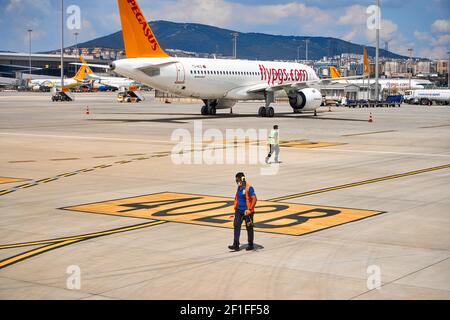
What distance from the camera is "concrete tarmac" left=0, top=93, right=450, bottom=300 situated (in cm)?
1360

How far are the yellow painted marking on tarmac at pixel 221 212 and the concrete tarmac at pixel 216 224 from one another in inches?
2.0

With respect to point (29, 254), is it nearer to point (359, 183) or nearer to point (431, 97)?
point (359, 183)

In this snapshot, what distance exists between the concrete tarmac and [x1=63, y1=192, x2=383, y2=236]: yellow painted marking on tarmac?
5 centimetres

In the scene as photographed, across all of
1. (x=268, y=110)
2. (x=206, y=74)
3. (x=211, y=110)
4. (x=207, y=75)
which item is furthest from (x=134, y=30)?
(x=268, y=110)

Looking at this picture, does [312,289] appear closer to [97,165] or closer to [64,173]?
[64,173]

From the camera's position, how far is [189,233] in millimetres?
18250

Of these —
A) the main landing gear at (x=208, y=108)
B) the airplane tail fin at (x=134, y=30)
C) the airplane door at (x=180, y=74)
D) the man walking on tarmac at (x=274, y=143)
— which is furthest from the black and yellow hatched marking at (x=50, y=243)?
the main landing gear at (x=208, y=108)

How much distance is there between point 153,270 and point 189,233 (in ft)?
12.3

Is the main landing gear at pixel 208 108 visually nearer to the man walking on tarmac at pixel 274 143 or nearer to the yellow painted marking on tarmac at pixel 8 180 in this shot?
the man walking on tarmac at pixel 274 143

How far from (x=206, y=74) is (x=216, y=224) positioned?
A: 46485 millimetres

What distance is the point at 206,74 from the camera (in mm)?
64875

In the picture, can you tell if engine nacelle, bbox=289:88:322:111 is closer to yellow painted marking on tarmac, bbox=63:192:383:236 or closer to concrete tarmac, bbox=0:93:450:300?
concrete tarmac, bbox=0:93:450:300

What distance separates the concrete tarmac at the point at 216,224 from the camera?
44.6 ft
